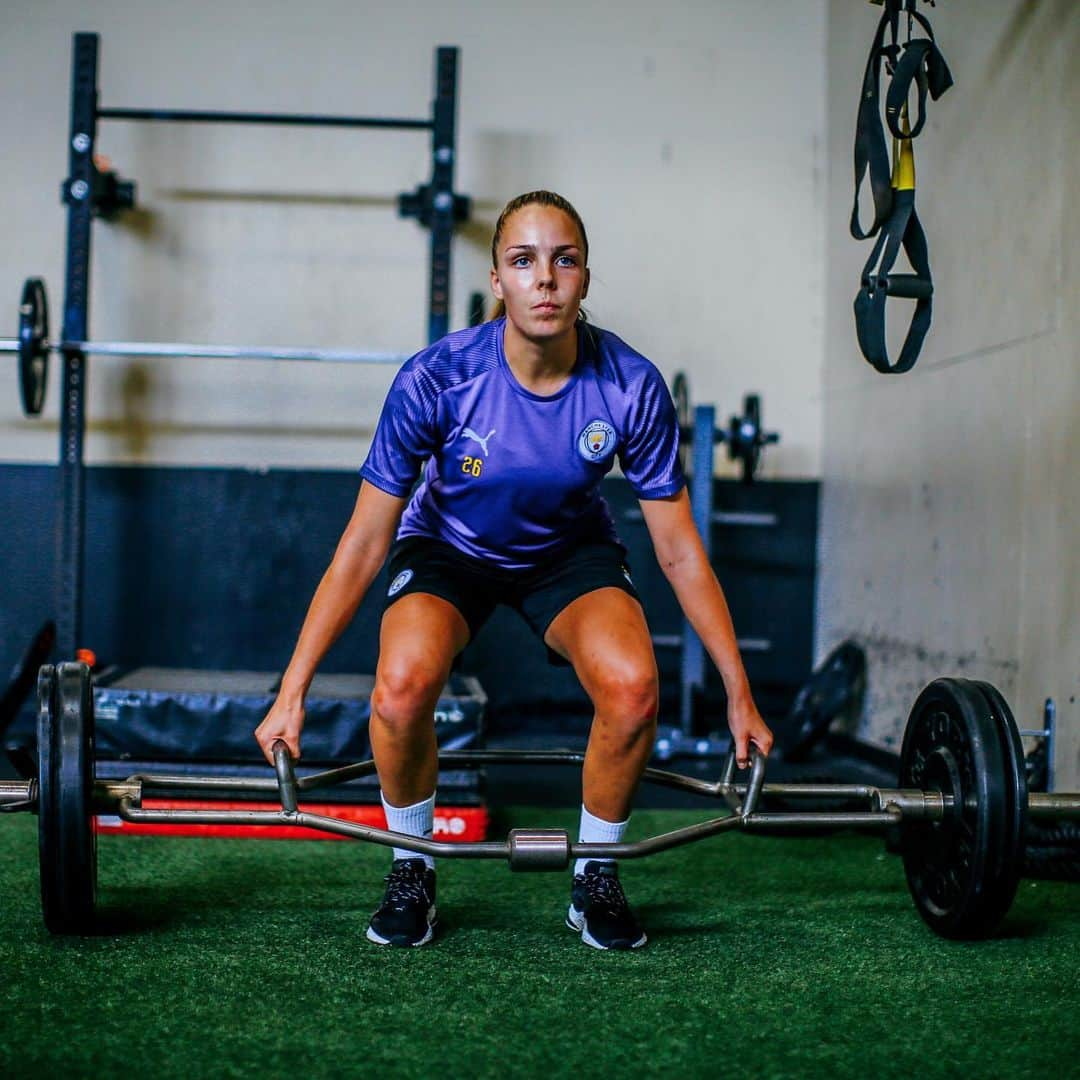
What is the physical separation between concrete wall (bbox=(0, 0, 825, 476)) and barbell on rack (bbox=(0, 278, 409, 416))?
597 mm

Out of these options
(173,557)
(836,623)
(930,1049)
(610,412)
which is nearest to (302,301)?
(173,557)

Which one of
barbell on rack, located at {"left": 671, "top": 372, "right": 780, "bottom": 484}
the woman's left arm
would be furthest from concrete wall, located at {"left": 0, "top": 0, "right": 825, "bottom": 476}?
the woman's left arm

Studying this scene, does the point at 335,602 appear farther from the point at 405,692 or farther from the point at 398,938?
the point at 398,938

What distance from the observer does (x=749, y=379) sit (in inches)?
173

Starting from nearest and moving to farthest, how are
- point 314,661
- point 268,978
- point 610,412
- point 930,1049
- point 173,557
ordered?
point 930,1049 → point 268,978 → point 314,661 → point 610,412 → point 173,557

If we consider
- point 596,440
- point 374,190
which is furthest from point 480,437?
point 374,190

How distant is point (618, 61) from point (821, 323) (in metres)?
1.21

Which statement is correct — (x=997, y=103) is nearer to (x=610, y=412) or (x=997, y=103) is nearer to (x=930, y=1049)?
(x=610, y=412)

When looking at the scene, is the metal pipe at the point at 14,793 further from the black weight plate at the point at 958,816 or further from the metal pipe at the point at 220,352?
the metal pipe at the point at 220,352

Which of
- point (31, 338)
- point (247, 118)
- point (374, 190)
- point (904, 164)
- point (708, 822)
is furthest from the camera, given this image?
point (374, 190)

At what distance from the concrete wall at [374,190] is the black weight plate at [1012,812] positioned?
2661 mm

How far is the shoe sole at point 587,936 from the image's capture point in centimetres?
186

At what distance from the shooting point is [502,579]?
2.10 m

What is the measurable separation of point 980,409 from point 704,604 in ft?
5.23
